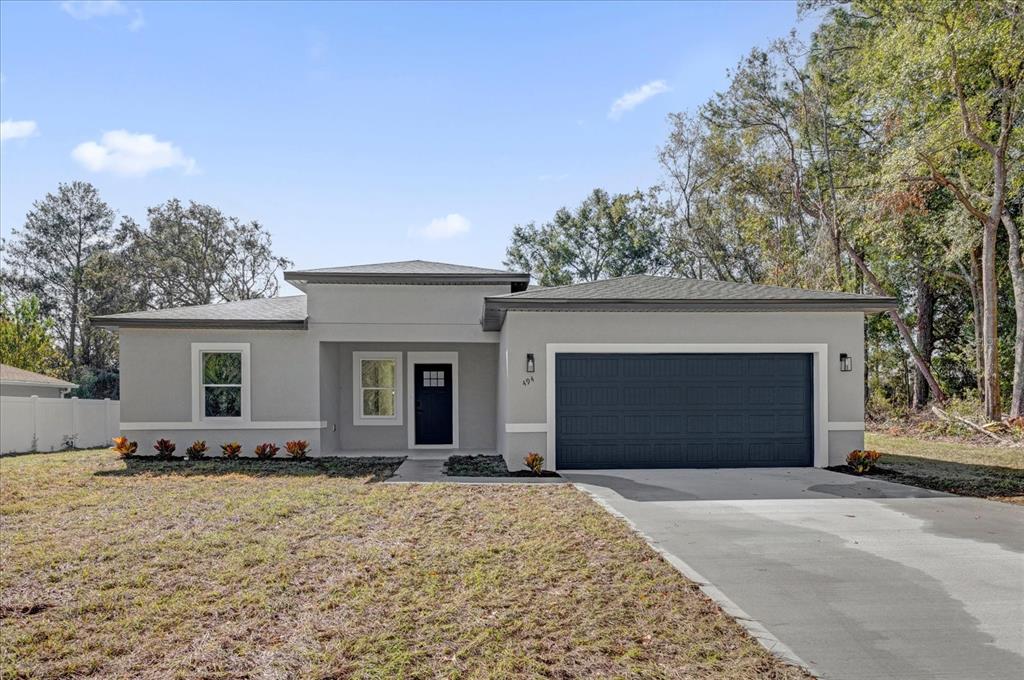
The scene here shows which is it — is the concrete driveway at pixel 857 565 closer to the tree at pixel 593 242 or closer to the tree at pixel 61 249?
the tree at pixel 593 242

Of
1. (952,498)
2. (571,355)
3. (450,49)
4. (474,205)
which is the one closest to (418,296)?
(571,355)

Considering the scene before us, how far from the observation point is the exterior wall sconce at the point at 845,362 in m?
10.8

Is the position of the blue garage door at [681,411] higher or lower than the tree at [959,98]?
lower

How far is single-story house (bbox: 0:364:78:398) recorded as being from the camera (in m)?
19.2

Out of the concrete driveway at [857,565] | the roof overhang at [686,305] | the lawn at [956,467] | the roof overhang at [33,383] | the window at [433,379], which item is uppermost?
the roof overhang at [686,305]

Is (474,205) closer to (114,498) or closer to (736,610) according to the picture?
(114,498)

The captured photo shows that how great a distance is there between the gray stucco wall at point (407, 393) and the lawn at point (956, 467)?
7438 mm

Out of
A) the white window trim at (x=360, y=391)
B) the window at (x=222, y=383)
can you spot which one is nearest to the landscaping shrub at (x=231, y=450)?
the window at (x=222, y=383)

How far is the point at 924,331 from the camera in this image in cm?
2362

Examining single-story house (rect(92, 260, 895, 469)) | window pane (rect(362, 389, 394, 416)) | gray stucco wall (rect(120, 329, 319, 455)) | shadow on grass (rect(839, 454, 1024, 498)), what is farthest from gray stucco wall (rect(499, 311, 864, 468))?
gray stucco wall (rect(120, 329, 319, 455))

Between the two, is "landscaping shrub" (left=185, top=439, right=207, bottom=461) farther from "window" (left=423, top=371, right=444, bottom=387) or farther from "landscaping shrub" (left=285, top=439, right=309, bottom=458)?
"window" (left=423, top=371, right=444, bottom=387)

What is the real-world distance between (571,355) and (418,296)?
3872mm

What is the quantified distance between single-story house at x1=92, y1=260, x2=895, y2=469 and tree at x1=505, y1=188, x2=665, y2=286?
24099mm

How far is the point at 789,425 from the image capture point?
35.5ft
